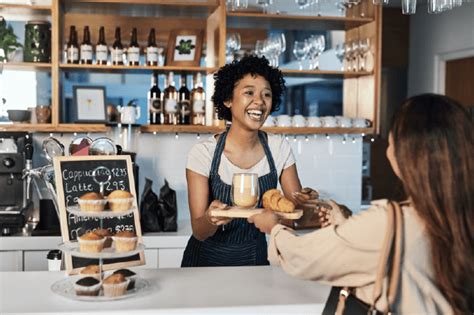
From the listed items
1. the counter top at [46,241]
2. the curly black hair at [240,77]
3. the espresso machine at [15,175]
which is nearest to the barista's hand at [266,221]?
the curly black hair at [240,77]

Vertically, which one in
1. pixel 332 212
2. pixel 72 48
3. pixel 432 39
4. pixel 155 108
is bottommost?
pixel 332 212

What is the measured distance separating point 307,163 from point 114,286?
108 inches

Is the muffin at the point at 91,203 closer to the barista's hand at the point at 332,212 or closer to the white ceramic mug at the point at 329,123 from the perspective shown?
the barista's hand at the point at 332,212

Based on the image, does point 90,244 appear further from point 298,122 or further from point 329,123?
point 329,123

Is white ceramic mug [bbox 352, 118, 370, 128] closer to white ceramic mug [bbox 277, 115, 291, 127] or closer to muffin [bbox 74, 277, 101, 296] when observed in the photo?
white ceramic mug [bbox 277, 115, 291, 127]

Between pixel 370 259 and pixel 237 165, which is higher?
pixel 237 165

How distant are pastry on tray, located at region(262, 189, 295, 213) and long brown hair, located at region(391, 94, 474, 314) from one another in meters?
0.76

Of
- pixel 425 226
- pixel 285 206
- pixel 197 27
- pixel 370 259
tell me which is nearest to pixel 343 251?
pixel 370 259

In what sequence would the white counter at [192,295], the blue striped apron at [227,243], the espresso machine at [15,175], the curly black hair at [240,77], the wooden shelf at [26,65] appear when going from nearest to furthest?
1. the white counter at [192,295]
2. the blue striped apron at [227,243]
3. the curly black hair at [240,77]
4. the espresso machine at [15,175]
5. the wooden shelf at [26,65]

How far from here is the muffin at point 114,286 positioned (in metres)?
1.93

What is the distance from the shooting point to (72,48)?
13.4 ft

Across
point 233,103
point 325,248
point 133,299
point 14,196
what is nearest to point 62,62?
point 14,196

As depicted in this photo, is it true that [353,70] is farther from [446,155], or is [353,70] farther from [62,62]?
[446,155]

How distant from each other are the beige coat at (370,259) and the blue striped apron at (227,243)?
1060 millimetres
